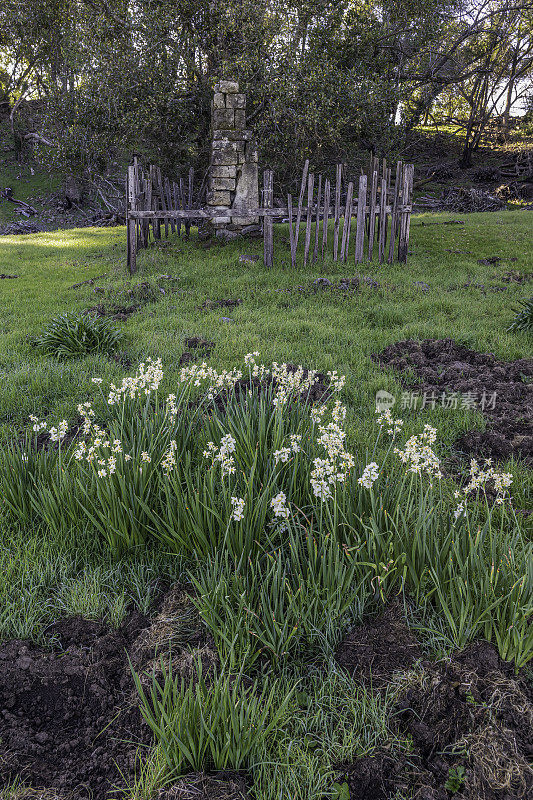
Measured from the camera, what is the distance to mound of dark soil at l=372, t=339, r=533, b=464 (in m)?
4.12

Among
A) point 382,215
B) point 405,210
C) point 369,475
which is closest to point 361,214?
point 382,215

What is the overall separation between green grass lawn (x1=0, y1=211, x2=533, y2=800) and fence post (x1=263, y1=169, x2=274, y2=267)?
0.97ft

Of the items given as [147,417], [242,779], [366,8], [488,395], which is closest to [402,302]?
[488,395]

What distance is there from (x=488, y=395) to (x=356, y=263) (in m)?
6.05

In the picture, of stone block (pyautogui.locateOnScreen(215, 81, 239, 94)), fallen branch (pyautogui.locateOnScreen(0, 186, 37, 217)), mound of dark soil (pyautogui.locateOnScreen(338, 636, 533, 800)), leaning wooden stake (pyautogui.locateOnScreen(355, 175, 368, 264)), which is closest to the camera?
mound of dark soil (pyautogui.locateOnScreen(338, 636, 533, 800))

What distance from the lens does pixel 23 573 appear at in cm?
278

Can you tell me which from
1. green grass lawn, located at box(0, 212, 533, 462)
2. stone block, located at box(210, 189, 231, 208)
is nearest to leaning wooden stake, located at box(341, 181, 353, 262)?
green grass lawn, located at box(0, 212, 533, 462)

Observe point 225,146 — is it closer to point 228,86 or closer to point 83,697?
point 228,86

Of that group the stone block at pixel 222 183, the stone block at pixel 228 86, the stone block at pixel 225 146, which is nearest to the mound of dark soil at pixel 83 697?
the stone block at pixel 222 183

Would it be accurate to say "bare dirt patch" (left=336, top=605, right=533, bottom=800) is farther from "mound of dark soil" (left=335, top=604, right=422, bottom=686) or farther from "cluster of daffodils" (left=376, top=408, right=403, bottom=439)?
"cluster of daffodils" (left=376, top=408, right=403, bottom=439)

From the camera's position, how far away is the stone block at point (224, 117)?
11.3m

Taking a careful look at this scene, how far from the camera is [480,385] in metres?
5.14

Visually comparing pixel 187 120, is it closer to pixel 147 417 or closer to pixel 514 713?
pixel 147 417

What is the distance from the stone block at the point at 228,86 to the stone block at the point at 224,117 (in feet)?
1.24
